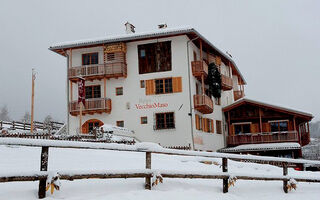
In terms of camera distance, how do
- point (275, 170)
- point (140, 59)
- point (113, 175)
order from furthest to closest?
point (140, 59), point (275, 170), point (113, 175)

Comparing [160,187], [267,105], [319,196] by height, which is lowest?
[319,196]

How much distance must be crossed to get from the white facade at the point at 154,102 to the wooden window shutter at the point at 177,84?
0.96ft

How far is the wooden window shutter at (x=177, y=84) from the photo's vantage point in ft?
97.6

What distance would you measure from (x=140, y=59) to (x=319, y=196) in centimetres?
2203

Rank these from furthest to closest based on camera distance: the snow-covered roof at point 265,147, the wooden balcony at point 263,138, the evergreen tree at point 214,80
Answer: the wooden balcony at point 263,138 < the evergreen tree at point 214,80 < the snow-covered roof at point 265,147

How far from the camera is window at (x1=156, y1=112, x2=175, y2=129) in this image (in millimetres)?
29531

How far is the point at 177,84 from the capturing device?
29812 mm

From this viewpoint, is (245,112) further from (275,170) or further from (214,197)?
(214,197)

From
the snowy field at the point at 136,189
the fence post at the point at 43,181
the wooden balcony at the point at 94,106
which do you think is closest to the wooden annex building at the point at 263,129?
the wooden balcony at the point at 94,106

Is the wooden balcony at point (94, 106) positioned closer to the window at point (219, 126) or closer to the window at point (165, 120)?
the window at point (165, 120)

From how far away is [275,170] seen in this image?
1720cm

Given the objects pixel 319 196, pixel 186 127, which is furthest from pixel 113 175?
pixel 186 127

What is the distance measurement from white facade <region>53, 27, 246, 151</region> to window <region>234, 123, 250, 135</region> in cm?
456

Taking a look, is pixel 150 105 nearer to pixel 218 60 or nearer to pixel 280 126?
pixel 218 60
